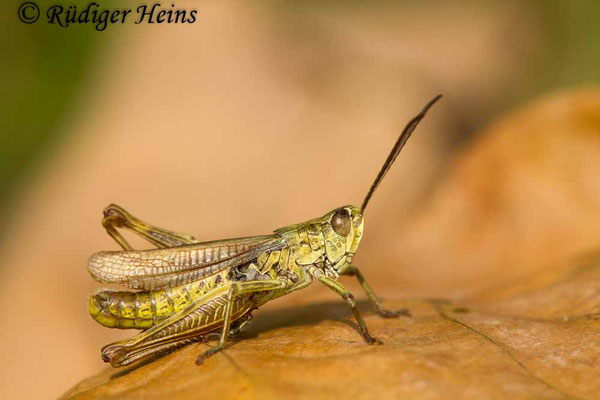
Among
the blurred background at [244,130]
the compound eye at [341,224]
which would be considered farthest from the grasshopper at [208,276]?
the blurred background at [244,130]

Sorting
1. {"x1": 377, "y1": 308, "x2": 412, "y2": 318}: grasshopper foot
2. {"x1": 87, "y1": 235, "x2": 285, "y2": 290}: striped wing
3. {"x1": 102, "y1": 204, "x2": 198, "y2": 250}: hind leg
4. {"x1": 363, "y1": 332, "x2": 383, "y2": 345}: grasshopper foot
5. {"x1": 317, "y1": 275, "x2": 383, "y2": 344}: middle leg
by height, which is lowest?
{"x1": 377, "y1": 308, "x2": 412, "y2": 318}: grasshopper foot

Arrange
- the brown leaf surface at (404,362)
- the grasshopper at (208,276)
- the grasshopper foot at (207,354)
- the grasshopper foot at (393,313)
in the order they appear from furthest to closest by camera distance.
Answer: the grasshopper foot at (393,313), the grasshopper at (208,276), the grasshopper foot at (207,354), the brown leaf surface at (404,362)

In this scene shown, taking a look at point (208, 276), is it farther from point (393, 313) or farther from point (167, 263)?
point (393, 313)

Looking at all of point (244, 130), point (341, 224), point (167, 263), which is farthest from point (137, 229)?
point (244, 130)

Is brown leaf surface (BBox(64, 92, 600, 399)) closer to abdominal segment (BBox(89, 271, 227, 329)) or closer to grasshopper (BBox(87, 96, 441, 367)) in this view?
grasshopper (BBox(87, 96, 441, 367))

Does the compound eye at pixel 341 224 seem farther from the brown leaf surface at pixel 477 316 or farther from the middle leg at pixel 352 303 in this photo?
the brown leaf surface at pixel 477 316

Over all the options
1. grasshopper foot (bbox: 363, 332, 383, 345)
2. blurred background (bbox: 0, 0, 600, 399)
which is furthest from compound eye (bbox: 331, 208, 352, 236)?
blurred background (bbox: 0, 0, 600, 399)
